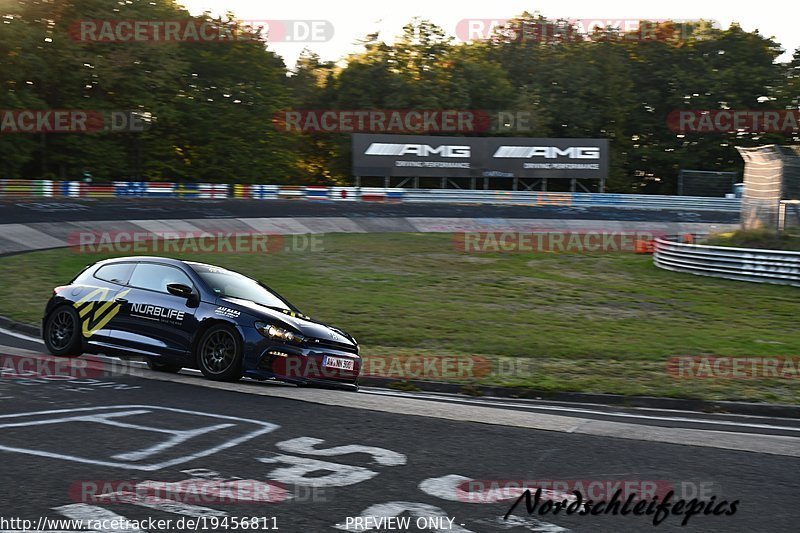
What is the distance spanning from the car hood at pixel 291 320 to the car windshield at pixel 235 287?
8.0 inches

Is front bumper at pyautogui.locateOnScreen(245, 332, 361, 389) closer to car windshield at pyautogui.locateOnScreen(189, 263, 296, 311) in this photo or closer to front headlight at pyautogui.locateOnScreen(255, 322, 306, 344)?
front headlight at pyautogui.locateOnScreen(255, 322, 306, 344)

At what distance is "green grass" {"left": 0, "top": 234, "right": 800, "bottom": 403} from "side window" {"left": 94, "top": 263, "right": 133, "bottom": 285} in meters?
4.23

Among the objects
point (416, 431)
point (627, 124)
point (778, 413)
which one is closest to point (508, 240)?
point (778, 413)

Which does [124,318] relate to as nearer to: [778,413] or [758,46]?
[778,413]

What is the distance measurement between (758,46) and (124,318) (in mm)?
70754

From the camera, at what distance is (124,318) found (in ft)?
37.1

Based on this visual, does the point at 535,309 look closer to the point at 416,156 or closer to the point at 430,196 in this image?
the point at 430,196

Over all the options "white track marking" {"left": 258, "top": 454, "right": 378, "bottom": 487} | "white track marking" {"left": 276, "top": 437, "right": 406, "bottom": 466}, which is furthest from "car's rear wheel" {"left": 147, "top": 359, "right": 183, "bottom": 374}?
"white track marking" {"left": 258, "top": 454, "right": 378, "bottom": 487}

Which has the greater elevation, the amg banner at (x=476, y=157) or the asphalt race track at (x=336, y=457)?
the amg banner at (x=476, y=157)

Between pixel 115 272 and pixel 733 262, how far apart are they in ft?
61.0

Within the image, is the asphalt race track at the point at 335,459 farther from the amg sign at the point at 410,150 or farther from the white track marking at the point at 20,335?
the amg sign at the point at 410,150

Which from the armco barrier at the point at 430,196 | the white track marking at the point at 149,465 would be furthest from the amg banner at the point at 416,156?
the white track marking at the point at 149,465

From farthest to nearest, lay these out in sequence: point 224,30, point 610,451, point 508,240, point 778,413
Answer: point 224,30 < point 508,240 < point 778,413 < point 610,451

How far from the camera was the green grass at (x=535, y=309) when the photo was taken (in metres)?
13.5
